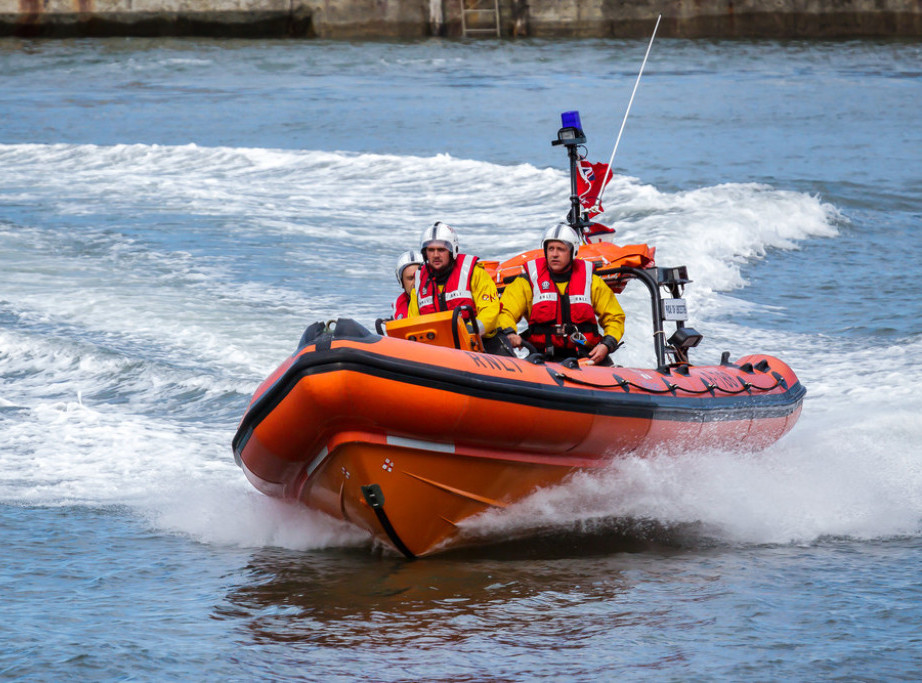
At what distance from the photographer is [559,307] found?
5977 millimetres

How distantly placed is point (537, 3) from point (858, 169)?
1705 centimetres

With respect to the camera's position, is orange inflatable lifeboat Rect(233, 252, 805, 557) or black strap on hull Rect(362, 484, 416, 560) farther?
black strap on hull Rect(362, 484, 416, 560)

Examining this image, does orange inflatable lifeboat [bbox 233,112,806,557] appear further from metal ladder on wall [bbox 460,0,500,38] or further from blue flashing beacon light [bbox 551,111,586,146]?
metal ladder on wall [bbox 460,0,500,38]

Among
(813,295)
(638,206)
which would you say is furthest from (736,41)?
(813,295)

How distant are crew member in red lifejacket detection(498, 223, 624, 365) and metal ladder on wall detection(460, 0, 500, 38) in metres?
27.7

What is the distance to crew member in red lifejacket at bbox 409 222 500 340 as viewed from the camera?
583 centimetres

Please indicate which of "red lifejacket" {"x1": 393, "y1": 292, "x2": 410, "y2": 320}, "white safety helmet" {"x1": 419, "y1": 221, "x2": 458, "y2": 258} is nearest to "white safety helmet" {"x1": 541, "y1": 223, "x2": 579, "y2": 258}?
"white safety helmet" {"x1": 419, "y1": 221, "x2": 458, "y2": 258}

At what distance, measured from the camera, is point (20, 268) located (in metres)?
11.0

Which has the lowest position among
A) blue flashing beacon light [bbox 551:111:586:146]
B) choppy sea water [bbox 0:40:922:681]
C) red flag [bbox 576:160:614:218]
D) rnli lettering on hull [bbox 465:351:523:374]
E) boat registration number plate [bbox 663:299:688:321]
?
choppy sea water [bbox 0:40:922:681]

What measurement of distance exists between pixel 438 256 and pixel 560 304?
63 centimetres

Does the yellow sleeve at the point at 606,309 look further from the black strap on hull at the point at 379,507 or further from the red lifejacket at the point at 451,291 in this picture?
the black strap on hull at the point at 379,507

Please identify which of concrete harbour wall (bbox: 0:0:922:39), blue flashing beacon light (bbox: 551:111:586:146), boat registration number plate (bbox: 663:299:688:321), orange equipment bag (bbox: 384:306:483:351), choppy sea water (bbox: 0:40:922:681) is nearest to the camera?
choppy sea water (bbox: 0:40:922:681)

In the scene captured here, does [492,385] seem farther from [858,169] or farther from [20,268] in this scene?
[858,169]

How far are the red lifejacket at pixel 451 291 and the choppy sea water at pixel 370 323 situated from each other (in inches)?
41.5
